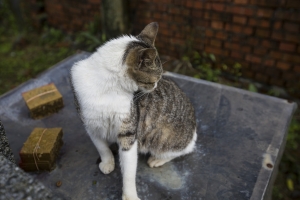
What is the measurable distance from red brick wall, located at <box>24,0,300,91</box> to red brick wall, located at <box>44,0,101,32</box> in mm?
790

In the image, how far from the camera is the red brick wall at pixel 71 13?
4270 millimetres

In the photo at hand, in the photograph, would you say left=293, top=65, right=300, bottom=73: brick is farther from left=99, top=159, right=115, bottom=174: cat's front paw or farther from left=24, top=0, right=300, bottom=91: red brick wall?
left=99, top=159, right=115, bottom=174: cat's front paw

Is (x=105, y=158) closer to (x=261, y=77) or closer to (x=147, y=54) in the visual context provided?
(x=147, y=54)

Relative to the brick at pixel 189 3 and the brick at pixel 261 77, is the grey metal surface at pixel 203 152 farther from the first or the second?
the brick at pixel 189 3

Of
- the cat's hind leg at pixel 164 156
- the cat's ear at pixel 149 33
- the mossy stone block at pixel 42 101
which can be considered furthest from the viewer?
the mossy stone block at pixel 42 101

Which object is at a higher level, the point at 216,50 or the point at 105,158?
the point at 216,50

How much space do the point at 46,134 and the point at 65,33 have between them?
3.37 metres

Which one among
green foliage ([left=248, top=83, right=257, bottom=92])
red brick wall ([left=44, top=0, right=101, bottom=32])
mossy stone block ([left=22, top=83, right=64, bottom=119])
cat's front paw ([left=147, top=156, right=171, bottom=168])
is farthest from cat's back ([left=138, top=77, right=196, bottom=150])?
red brick wall ([left=44, top=0, right=101, bottom=32])

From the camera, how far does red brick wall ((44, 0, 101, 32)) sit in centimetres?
427

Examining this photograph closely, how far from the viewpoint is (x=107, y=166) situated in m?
1.80

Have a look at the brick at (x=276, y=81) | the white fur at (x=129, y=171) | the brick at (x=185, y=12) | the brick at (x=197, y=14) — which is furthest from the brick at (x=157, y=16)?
the white fur at (x=129, y=171)

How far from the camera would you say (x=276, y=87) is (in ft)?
10.6

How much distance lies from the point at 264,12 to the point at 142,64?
2.17 meters

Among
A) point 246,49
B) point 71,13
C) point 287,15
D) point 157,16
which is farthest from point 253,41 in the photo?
point 71,13
